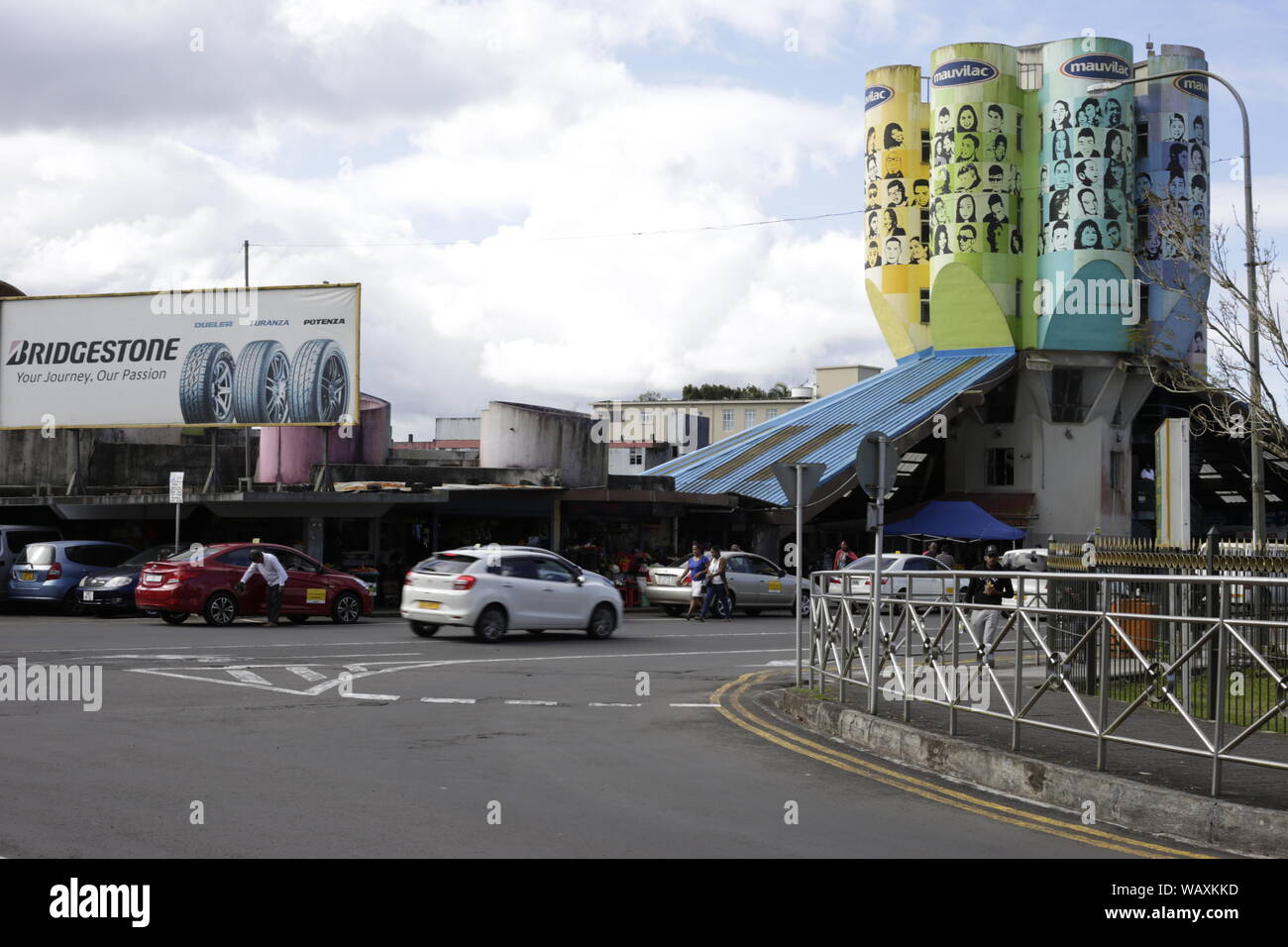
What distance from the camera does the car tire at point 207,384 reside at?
34375mm

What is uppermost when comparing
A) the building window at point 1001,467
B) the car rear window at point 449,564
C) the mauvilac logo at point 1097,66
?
the mauvilac logo at point 1097,66

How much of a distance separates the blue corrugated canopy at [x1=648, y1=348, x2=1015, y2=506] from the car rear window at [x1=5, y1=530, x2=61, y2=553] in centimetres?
1847

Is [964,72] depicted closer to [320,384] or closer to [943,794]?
[320,384]

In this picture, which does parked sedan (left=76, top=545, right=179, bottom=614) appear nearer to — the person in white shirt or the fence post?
the person in white shirt

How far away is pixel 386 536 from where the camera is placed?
32.9m

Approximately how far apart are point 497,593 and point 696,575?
982 centimetres

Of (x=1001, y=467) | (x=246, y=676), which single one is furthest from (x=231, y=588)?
(x=1001, y=467)

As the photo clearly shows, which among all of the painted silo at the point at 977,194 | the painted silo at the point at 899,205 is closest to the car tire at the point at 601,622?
the painted silo at the point at 977,194

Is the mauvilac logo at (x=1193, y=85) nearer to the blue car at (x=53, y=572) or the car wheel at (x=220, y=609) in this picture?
the car wheel at (x=220, y=609)

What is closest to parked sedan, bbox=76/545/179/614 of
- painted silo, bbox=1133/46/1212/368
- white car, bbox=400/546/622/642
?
white car, bbox=400/546/622/642

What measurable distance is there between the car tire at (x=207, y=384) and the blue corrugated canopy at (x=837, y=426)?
13.9 m

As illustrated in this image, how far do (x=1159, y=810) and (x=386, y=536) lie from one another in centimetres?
2649

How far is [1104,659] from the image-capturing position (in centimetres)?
921

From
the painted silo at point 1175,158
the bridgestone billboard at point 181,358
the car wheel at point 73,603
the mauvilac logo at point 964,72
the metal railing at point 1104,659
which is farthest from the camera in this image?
the mauvilac logo at point 964,72
